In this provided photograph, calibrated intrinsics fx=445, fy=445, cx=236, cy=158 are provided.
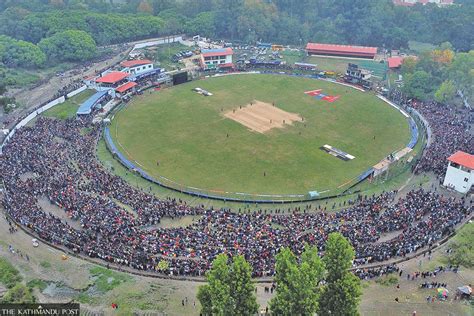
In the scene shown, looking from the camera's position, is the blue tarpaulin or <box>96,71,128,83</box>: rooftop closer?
the blue tarpaulin

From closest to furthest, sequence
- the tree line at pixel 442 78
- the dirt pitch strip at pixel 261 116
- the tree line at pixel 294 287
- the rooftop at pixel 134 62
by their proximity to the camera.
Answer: the tree line at pixel 294 287 → the dirt pitch strip at pixel 261 116 → the tree line at pixel 442 78 → the rooftop at pixel 134 62

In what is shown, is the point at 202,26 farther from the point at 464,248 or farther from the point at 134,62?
the point at 464,248

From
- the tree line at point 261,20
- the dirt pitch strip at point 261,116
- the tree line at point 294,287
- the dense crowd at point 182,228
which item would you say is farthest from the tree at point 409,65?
the tree line at point 294,287

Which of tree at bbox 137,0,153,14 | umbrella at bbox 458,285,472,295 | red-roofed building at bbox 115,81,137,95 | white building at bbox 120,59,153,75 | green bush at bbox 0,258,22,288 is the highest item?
tree at bbox 137,0,153,14

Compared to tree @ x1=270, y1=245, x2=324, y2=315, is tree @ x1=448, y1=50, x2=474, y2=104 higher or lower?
tree @ x1=448, y1=50, x2=474, y2=104

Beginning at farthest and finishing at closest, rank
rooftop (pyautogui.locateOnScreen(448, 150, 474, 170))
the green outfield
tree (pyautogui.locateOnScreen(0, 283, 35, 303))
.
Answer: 1. the green outfield
2. rooftop (pyautogui.locateOnScreen(448, 150, 474, 170))
3. tree (pyautogui.locateOnScreen(0, 283, 35, 303))

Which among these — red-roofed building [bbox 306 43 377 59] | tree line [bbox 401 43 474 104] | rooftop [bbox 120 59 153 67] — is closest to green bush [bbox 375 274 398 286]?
tree line [bbox 401 43 474 104]

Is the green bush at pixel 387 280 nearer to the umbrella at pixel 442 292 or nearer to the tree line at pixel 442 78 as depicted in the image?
the umbrella at pixel 442 292

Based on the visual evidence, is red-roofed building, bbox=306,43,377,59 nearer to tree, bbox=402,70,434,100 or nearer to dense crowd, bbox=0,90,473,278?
tree, bbox=402,70,434,100

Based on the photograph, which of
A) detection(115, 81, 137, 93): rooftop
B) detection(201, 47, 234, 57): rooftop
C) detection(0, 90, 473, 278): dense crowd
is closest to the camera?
detection(0, 90, 473, 278): dense crowd
